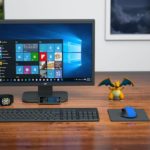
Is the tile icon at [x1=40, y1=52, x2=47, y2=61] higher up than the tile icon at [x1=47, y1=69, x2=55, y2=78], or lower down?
higher up

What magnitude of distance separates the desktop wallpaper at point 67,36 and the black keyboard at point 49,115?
0.93ft

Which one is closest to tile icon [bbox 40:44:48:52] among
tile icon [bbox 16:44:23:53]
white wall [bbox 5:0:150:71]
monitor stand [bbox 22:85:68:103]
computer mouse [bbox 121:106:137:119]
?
tile icon [bbox 16:44:23:53]

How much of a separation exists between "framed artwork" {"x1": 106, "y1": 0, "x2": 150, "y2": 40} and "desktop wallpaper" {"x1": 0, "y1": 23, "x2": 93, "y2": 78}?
0.82 meters

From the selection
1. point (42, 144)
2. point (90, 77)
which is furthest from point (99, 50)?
point (42, 144)

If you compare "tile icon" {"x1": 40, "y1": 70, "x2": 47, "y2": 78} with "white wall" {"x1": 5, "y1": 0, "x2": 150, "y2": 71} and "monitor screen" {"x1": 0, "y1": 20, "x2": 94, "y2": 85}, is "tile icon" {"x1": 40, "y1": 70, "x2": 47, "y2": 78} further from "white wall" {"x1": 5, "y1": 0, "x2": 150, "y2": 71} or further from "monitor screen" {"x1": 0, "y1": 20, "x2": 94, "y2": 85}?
"white wall" {"x1": 5, "y1": 0, "x2": 150, "y2": 71}

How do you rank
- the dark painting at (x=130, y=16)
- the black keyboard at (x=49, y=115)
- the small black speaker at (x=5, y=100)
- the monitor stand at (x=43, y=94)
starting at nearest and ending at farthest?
the black keyboard at (x=49, y=115), the small black speaker at (x=5, y=100), the monitor stand at (x=43, y=94), the dark painting at (x=130, y=16)

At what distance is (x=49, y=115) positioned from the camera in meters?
1.87

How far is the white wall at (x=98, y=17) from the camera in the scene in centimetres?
287

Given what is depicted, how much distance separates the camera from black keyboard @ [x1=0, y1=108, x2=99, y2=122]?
1.82 m

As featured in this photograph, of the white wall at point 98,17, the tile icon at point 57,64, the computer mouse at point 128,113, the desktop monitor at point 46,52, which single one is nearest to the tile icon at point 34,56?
the desktop monitor at point 46,52

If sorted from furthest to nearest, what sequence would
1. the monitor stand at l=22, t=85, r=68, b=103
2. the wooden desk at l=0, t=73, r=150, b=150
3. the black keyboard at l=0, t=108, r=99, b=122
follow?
the monitor stand at l=22, t=85, r=68, b=103
the black keyboard at l=0, t=108, r=99, b=122
the wooden desk at l=0, t=73, r=150, b=150

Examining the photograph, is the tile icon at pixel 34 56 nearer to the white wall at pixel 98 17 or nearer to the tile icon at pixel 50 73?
the tile icon at pixel 50 73

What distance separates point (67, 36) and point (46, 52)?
0.14 m

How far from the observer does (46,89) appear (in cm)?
219
